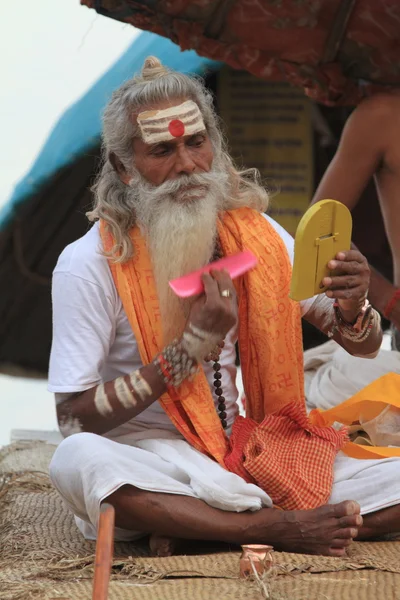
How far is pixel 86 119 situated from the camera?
5.57 m

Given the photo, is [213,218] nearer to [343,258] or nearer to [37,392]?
[343,258]

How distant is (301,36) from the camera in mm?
4824

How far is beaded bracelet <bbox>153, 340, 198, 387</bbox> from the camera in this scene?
336 centimetres

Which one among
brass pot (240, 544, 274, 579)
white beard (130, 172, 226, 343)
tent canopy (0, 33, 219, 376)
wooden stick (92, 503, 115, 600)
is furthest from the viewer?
tent canopy (0, 33, 219, 376)

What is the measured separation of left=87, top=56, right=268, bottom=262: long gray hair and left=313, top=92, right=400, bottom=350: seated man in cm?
91

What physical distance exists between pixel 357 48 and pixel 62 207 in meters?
1.74

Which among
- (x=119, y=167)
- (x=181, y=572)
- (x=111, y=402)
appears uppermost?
(x=119, y=167)

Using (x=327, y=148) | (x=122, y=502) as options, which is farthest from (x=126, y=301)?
(x=327, y=148)

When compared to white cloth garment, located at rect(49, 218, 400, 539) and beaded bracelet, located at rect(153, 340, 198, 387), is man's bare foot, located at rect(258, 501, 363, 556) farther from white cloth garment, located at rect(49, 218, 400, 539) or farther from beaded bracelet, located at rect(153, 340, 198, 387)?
beaded bracelet, located at rect(153, 340, 198, 387)

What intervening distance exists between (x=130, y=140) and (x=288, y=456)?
1114 millimetres

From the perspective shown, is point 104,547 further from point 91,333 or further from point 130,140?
point 130,140

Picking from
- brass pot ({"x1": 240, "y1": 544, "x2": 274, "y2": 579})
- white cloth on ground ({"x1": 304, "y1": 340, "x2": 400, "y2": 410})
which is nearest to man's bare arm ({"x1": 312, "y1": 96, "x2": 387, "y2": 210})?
white cloth on ground ({"x1": 304, "y1": 340, "x2": 400, "y2": 410})

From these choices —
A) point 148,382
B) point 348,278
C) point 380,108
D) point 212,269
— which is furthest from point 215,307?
point 380,108

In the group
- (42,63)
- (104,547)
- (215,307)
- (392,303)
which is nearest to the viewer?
(104,547)
